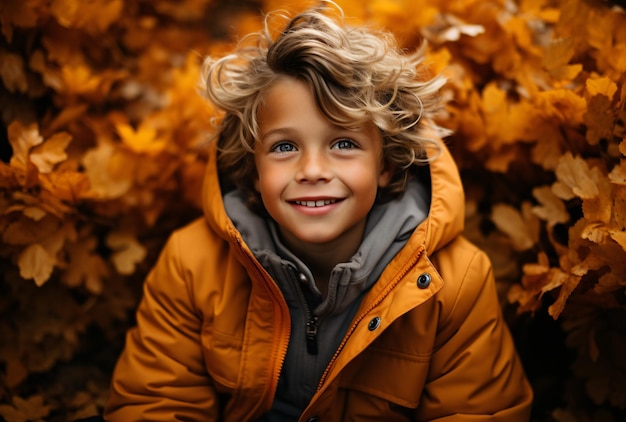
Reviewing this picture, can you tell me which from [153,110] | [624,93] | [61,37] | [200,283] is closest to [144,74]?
[153,110]

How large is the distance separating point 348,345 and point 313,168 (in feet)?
1.58

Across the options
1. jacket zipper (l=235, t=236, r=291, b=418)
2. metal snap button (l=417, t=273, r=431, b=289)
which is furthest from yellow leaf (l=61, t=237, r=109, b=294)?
metal snap button (l=417, t=273, r=431, b=289)

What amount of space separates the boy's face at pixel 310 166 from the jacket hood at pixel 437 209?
17cm

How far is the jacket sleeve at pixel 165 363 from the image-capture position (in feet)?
5.89

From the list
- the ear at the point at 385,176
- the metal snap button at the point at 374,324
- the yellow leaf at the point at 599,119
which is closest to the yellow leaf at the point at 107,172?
the ear at the point at 385,176

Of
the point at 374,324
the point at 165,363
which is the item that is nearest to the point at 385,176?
the point at 374,324

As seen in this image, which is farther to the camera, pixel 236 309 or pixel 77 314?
pixel 77 314

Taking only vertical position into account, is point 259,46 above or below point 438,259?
above

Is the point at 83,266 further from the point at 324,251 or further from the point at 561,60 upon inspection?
the point at 561,60

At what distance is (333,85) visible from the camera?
163cm

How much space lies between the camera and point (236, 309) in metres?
1.82

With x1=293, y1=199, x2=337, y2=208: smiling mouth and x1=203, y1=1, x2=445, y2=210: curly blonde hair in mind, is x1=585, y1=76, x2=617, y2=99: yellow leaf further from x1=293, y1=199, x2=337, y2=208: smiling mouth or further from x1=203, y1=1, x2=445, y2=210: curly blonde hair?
x1=293, y1=199, x2=337, y2=208: smiling mouth

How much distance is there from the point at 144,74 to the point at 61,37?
50 cm

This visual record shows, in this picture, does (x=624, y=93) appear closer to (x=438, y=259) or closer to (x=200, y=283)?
(x=438, y=259)
